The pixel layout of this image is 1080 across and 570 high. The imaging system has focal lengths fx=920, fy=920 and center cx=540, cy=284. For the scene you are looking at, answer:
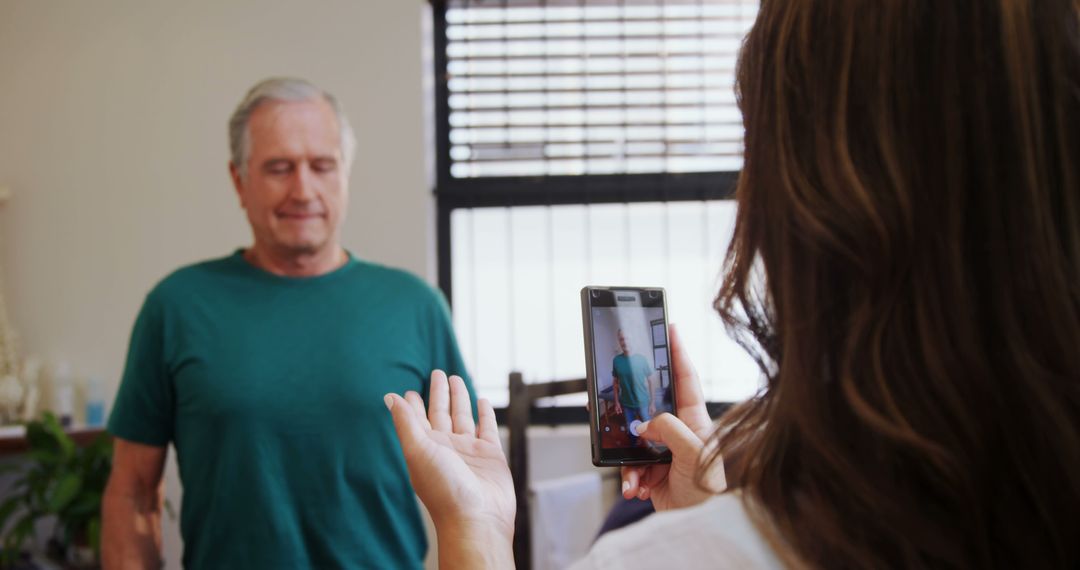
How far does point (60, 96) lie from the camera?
110 inches

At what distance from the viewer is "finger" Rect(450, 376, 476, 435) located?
87 cm

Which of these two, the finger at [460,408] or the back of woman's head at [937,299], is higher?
the back of woman's head at [937,299]

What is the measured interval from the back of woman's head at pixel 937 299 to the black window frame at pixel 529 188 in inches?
92.4

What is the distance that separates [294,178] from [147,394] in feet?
1.42

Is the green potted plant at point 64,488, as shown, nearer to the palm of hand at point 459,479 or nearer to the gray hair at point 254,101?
the gray hair at point 254,101

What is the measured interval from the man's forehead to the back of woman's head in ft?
4.02

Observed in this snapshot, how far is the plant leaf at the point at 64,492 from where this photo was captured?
7.38 feet

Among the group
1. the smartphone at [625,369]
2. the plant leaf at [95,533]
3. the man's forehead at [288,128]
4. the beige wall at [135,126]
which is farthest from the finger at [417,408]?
the beige wall at [135,126]

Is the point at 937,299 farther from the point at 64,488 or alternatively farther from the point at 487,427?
the point at 64,488

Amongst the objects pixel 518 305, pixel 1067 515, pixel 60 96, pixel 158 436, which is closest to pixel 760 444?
pixel 1067 515

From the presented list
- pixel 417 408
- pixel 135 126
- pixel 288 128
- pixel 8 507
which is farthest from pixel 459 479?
pixel 135 126

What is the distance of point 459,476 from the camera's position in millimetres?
775

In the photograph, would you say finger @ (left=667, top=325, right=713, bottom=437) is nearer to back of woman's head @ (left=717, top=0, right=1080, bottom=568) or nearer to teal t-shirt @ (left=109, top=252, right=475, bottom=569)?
back of woman's head @ (left=717, top=0, right=1080, bottom=568)

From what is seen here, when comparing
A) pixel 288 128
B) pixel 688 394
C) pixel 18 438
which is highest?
pixel 288 128
